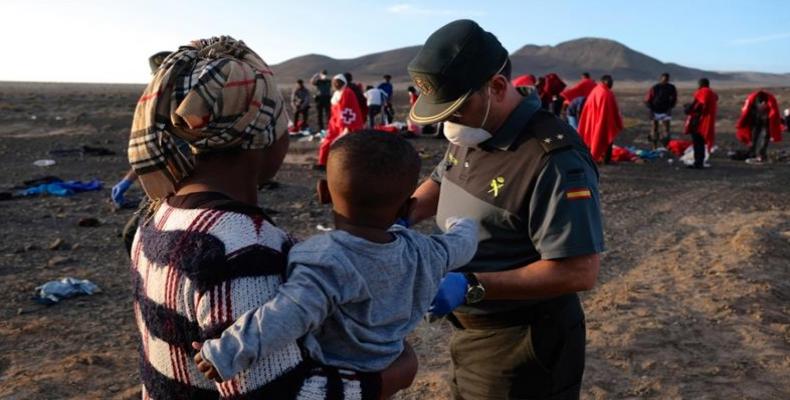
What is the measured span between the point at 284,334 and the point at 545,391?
1.36 metres

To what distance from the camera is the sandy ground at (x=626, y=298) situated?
4453mm

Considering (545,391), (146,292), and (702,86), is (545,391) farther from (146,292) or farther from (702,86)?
(702,86)

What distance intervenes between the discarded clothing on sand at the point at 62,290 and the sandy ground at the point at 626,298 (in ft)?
0.32

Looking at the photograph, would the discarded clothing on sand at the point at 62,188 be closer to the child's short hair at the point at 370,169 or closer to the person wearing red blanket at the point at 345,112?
the person wearing red blanket at the point at 345,112

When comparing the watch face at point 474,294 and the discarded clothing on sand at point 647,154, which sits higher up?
the watch face at point 474,294

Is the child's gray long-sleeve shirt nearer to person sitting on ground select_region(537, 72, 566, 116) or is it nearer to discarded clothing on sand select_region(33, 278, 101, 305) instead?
discarded clothing on sand select_region(33, 278, 101, 305)

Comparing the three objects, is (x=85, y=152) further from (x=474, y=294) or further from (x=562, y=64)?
(x=562, y=64)

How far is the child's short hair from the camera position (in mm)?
1617

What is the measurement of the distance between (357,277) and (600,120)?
11.8 m

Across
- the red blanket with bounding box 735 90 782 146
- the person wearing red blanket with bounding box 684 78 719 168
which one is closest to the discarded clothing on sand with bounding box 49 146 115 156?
the person wearing red blanket with bounding box 684 78 719 168

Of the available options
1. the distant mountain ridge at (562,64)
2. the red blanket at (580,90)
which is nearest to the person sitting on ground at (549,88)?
the red blanket at (580,90)

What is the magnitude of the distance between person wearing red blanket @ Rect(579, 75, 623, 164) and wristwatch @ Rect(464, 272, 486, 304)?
35.8ft

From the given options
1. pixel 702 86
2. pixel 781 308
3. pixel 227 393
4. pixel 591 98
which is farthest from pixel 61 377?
pixel 702 86

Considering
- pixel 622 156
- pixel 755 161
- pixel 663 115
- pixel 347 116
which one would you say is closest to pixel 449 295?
pixel 347 116
